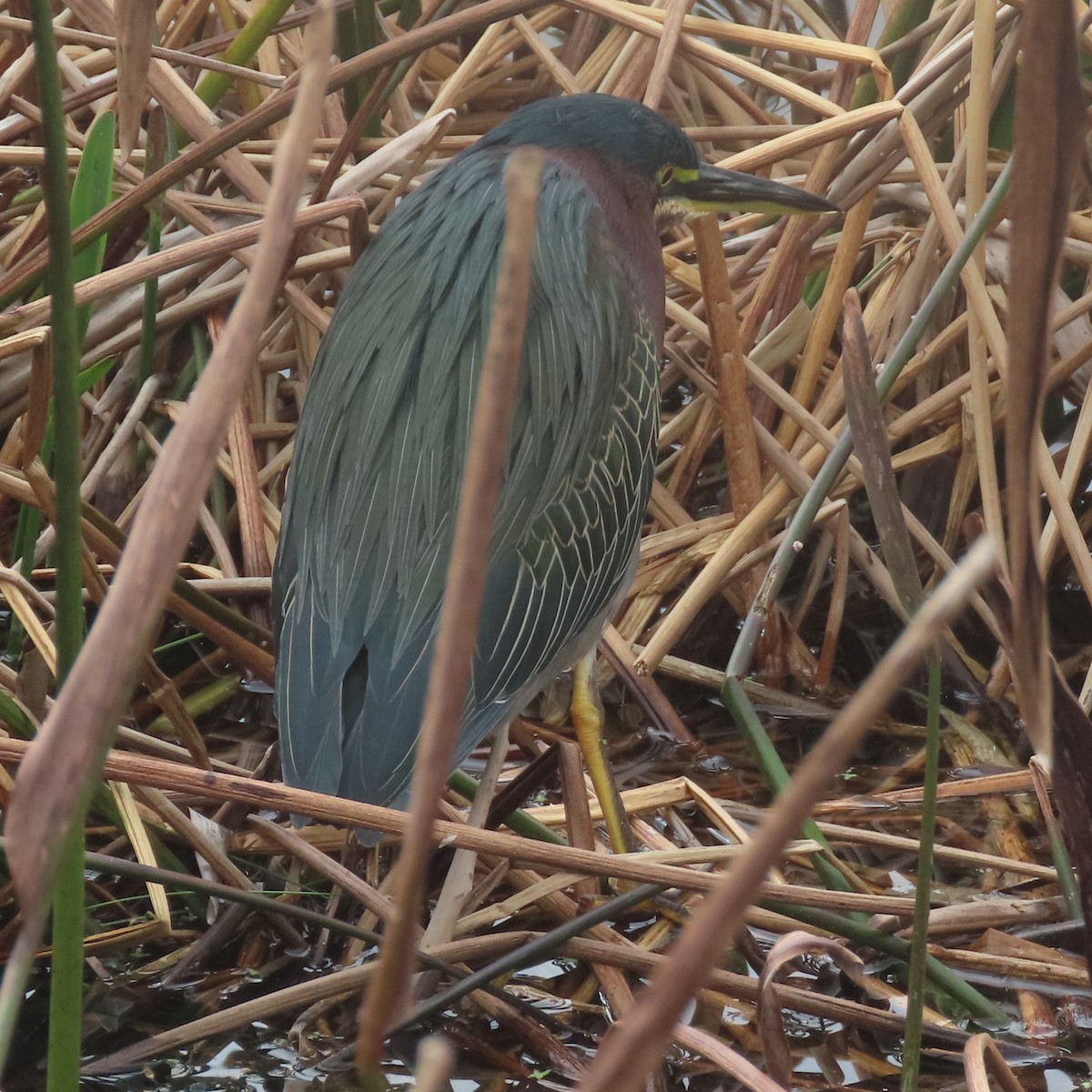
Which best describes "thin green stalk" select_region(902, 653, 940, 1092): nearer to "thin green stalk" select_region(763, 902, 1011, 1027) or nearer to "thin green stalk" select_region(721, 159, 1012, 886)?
"thin green stalk" select_region(763, 902, 1011, 1027)

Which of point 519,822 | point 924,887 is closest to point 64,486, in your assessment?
point 924,887

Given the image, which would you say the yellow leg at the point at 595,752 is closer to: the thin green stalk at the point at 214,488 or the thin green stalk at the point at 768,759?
the thin green stalk at the point at 768,759

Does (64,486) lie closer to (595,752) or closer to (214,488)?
(595,752)

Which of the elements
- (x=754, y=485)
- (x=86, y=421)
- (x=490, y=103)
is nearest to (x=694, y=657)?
(x=754, y=485)

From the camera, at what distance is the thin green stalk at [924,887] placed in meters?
1.02

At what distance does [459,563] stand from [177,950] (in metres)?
1.33

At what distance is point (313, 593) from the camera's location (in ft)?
5.65

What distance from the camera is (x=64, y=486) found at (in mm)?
801

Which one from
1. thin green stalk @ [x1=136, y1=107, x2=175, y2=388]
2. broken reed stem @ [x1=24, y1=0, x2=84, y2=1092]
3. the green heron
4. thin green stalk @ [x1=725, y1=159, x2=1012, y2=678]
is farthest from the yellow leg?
broken reed stem @ [x1=24, y1=0, x2=84, y2=1092]

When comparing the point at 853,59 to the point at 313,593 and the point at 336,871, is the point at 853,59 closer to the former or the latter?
the point at 313,593

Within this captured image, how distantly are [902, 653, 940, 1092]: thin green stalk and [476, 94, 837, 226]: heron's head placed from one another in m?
1.24

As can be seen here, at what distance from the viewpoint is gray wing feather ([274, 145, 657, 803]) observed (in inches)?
64.8

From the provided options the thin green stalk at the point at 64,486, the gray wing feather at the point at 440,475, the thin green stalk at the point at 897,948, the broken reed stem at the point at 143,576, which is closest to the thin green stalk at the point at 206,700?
the gray wing feather at the point at 440,475

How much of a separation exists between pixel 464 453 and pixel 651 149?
0.62 m
